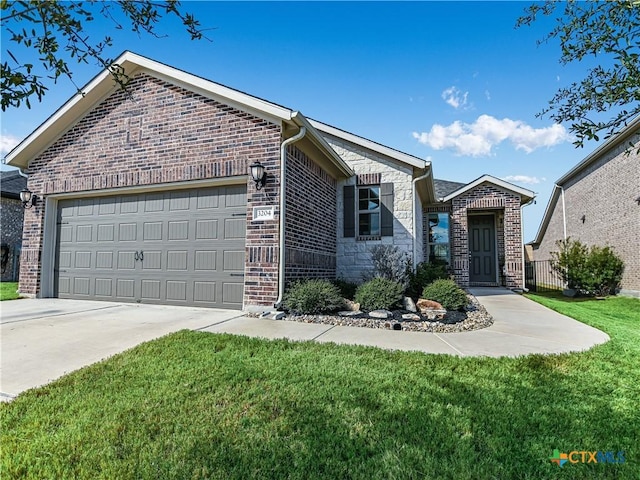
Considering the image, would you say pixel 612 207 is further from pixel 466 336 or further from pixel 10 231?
pixel 10 231

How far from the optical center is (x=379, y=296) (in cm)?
607

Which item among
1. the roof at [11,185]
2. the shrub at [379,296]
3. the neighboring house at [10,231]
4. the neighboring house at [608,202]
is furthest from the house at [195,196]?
the neighboring house at [608,202]

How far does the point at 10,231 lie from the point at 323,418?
1520cm

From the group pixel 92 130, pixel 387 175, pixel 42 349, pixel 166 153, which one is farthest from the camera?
pixel 387 175

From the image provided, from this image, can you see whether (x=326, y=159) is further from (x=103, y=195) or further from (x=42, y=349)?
(x=42, y=349)

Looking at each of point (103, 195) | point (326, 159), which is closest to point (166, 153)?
point (103, 195)

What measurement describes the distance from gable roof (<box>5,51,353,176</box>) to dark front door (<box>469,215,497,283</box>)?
6.75 m

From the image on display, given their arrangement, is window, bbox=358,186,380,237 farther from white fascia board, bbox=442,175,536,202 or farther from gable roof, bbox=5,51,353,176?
white fascia board, bbox=442,175,536,202

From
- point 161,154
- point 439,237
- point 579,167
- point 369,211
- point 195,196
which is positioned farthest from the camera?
point 579,167

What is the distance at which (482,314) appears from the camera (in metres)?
6.01

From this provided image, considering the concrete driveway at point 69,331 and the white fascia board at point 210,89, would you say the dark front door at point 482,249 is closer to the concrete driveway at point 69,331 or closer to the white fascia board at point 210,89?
the white fascia board at point 210,89

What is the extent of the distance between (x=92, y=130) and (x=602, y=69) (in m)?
9.04

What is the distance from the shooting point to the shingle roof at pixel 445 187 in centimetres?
1263

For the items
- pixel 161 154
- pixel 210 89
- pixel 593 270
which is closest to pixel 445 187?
pixel 593 270
